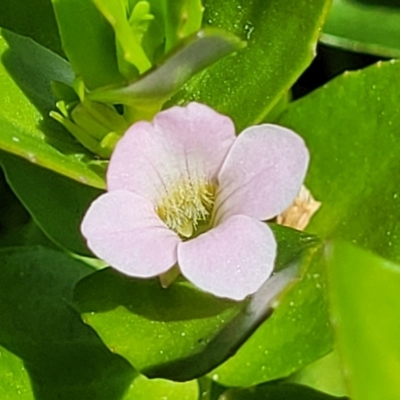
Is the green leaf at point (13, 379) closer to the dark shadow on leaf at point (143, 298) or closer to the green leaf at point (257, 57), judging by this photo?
the dark shadow on leaf at point (143, 298)

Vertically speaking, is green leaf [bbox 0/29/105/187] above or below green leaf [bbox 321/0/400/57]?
above

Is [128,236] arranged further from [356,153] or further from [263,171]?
[356,153]

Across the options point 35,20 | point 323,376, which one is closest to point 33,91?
point 35,20

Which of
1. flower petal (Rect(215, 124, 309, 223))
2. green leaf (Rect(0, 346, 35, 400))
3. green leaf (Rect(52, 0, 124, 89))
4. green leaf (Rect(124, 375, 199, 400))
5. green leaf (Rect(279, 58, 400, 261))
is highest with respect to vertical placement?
green leaf (Rect(52, 0, 124, 89))

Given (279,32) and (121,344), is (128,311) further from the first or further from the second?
(279,32)

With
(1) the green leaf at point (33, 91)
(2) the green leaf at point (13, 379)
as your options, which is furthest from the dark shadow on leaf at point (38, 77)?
(2) the green leaf at point (13, 379)

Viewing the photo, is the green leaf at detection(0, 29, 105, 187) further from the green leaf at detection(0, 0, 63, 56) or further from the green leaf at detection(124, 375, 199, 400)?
the green leaf at detection(124, 375, 199, 400)

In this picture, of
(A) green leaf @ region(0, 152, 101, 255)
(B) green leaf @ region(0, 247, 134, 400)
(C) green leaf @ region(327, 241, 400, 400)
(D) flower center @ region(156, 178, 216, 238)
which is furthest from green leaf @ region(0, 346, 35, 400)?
(C) green leaf @ region(327, 241, 400, 400)
